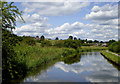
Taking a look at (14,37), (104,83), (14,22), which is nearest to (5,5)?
(14,22)

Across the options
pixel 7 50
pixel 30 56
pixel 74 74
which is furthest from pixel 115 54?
pixel 7 50

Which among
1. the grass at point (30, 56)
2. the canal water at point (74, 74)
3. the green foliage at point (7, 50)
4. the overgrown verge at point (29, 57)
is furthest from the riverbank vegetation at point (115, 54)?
the green foliage at point (7, 50)

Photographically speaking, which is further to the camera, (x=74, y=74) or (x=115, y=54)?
(x=115, y=54)

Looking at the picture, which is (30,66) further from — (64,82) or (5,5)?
(5,5)

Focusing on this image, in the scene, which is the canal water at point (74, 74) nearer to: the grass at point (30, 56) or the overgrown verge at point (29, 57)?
the overgrown verge at point (29, 57)

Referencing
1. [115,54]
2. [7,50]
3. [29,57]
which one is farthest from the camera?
[115,54]

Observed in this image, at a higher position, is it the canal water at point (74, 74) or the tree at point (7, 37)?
the tree at point (7, 37)

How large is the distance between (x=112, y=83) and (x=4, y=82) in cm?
755

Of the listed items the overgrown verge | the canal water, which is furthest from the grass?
the canal water

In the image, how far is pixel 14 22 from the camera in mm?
9867

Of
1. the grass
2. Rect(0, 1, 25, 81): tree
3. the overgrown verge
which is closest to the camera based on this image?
Rect(0, 1, 25, 81): tree

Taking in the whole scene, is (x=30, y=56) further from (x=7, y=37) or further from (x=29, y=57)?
(x=7, y=37)

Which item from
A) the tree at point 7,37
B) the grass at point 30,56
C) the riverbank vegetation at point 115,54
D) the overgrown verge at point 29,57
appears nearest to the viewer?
the tree at point 7,37

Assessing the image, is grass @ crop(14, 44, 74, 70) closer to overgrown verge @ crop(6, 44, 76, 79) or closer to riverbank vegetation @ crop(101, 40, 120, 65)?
overgrown verge @ crop(6, 44, 76, 79)
